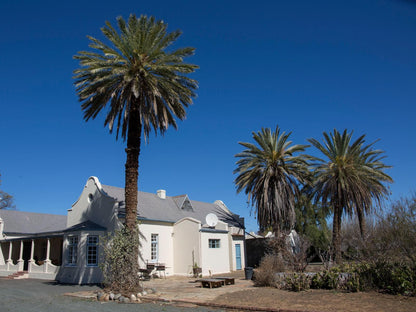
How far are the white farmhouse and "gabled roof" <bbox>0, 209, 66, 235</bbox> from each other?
3188mm

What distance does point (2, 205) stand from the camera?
167 ft

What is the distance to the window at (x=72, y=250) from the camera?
79.7ft

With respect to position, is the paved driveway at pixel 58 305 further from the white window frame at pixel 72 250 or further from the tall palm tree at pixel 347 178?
the tall palm tree at pixel 347 178

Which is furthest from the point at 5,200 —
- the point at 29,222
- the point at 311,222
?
the point at 311,222

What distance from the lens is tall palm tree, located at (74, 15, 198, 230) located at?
58.5 feet

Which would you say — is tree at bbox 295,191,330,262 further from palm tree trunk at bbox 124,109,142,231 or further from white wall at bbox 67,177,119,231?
palm tree trunk at bbox 124,109,142,231

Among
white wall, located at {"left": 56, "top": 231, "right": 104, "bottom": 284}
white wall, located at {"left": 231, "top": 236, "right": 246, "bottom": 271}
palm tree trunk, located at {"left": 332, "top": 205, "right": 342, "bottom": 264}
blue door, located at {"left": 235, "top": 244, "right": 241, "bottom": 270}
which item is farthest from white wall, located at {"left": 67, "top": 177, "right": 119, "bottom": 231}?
palm tree trunk, located at {"left": 332, "top": 205, "right": 342, "bottom": 264}

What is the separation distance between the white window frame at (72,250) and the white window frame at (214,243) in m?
10.2

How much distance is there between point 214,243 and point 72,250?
11120mm

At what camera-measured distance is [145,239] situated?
2573 cm

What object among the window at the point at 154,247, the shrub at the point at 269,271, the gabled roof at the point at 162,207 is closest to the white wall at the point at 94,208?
the gabled roof at the point at 162,207

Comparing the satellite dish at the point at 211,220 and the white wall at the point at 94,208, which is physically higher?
the white wall at the point at 94,208

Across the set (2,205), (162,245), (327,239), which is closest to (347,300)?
(162,245)

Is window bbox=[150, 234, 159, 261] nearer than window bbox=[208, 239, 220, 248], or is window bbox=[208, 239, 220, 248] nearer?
window bbox=[150, 234, 159, 261]
